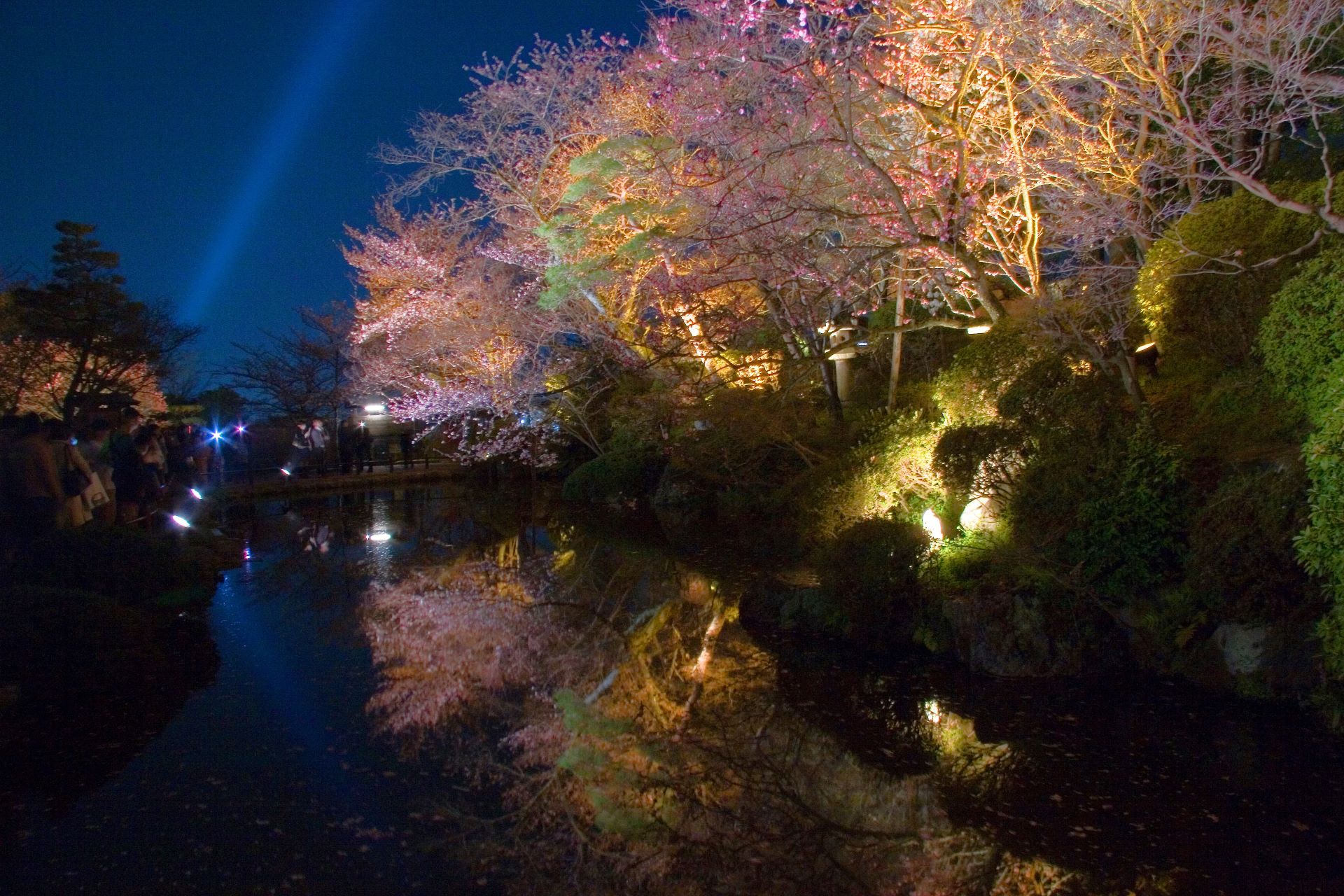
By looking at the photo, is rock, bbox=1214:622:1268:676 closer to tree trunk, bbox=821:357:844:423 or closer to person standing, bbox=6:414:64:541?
tree trunk, bbox=821:357:844:423

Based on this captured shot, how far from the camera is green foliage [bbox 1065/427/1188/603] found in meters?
6.08

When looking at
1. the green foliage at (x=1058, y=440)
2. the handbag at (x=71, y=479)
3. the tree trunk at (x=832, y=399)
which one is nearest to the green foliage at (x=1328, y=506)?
the green foliage at (x=1058, y=440)

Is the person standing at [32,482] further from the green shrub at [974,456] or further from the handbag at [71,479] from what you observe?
the green shrub at [974,456]

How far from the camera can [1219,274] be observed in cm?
684

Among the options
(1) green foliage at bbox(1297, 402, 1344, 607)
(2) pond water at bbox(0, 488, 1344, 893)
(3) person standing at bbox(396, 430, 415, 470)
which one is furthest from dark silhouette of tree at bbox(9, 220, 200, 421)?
(1) green foliage at bbox(1297, 402, 1344, 607)

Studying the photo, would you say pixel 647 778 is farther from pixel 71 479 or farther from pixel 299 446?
pixel 299 446

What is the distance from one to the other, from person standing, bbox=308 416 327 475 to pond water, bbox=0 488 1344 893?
15447 mm

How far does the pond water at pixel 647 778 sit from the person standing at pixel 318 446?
15447mm

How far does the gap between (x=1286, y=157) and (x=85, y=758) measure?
42.8ft

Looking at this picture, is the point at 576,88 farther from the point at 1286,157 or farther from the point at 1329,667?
the point at 1329,667

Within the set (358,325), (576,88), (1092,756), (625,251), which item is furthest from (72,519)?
(358,325)

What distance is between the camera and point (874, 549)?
7.09 meters

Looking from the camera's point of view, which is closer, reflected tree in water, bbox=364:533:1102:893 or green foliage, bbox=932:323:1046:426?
reflected tree in water, bbox=364:533:1102:893

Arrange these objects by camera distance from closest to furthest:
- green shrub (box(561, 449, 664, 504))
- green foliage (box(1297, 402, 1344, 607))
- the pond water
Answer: the pond water < green foliage (box(1297, 402, 1344, 607)) < green shrub (box(561, 449, 664, 504))
